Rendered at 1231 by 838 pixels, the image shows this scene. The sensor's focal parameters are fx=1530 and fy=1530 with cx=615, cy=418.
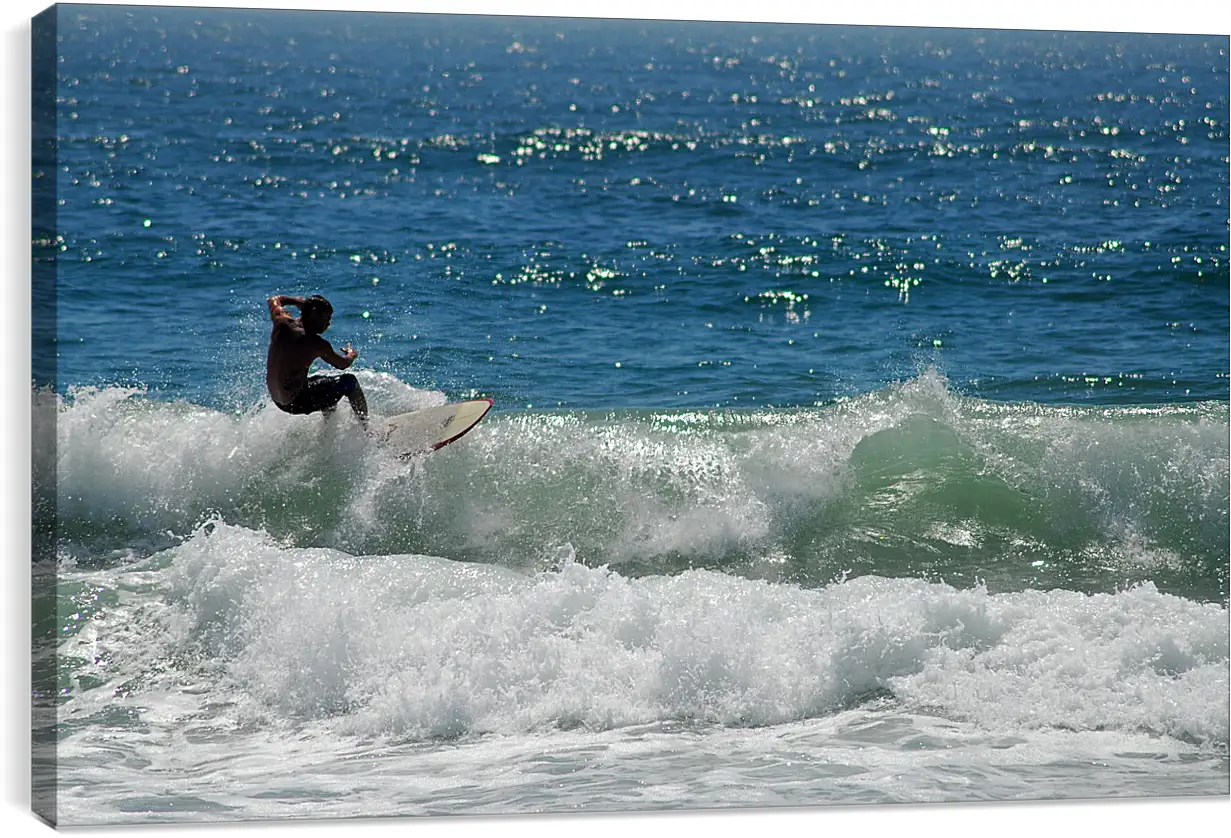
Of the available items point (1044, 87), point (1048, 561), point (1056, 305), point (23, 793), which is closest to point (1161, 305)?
point (1056, 305)

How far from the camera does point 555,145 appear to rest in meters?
11.9

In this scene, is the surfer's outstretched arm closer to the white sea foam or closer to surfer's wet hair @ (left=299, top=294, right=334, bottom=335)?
surfer's wet hair @ (left=299, top=294, right=334, bottom=335)

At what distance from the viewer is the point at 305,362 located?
690 centimetres

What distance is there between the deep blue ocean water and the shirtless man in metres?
0.15

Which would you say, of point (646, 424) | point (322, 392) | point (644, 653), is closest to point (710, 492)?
point (646, 424)

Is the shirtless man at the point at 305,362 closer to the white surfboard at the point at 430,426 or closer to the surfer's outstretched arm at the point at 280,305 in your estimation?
the surfer's outstretched arm at the point at 280,305

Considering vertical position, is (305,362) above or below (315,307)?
below

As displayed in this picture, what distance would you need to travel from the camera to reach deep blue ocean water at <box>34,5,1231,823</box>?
5.61 metres

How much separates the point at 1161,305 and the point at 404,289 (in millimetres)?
4477

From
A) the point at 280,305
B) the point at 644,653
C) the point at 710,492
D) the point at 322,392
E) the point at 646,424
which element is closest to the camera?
the point at 644,653

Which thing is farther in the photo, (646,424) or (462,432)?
(646,424)

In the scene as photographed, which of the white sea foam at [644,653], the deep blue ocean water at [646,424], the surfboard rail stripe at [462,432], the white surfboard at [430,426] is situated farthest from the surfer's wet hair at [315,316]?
the white sea foam at [644,653]

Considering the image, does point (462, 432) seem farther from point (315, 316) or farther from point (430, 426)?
point (315, 316)

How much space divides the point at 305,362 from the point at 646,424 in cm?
182
